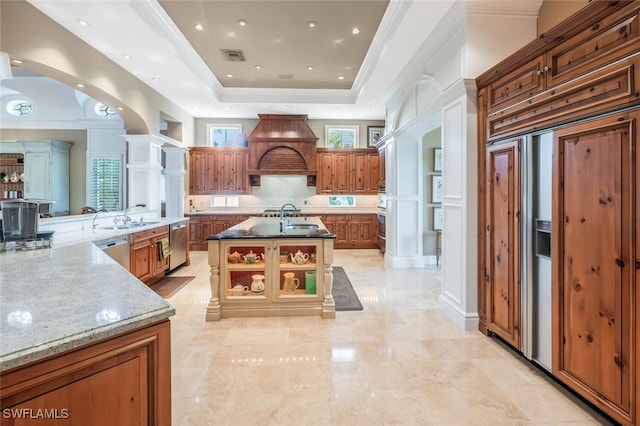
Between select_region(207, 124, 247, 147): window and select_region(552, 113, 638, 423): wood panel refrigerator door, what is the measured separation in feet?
23.3

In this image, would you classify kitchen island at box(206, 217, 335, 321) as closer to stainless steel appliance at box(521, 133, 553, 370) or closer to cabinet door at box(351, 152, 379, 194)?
stainless steel appliance at box(521, 133, 553, 370)

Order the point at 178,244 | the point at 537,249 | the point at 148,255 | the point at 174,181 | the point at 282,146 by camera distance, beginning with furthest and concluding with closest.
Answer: the point at 282,146 < the point at 174,181 < the point at 178,244 < the point at 148,255 < the point at 537,249

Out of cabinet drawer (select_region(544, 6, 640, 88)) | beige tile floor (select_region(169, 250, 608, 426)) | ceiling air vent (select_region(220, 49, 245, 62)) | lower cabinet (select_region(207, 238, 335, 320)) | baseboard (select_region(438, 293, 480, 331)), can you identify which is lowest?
beige tile floor (select_region(169, 250, 608, 426))

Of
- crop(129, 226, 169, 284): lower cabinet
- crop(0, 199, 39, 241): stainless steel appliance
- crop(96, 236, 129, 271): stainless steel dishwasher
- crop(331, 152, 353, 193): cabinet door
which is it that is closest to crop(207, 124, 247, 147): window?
crop(331, 152, 353, 193): cabinet door

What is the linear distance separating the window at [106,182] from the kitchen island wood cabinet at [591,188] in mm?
7818

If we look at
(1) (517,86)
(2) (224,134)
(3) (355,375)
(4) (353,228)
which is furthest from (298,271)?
(2) (224,134)

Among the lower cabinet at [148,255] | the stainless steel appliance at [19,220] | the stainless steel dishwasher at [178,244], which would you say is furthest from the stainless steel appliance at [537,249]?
the stainless steel dishwasher at [178,244]

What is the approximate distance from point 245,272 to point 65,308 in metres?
2.52

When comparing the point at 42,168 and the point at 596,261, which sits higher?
the point at 42,168

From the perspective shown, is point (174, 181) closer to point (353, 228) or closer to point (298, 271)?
point (353, 228)

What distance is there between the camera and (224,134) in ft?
26.3

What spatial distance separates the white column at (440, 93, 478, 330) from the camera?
10.2 feet

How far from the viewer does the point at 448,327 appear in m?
3.19

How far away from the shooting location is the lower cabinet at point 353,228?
766cm
